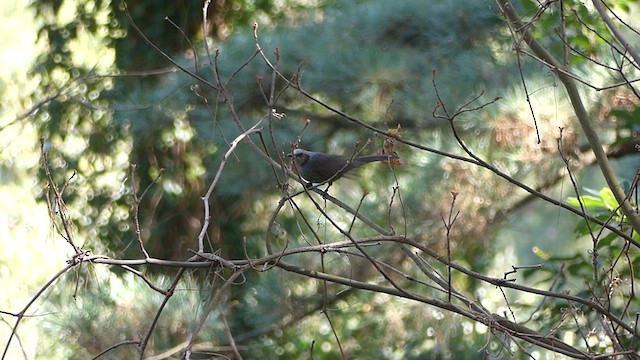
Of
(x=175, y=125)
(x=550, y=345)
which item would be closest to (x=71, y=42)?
(x=175, y=125)

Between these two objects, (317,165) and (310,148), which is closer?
(317,165)

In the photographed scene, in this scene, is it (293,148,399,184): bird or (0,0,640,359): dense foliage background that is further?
(0,0,640,359): dense foliage background

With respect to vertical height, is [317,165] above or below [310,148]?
below

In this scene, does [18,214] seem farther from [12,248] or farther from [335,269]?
[335,269]

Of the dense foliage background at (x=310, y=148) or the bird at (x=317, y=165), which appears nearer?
the bird at (x=317, y=165)

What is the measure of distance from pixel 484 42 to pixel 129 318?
1.38 m

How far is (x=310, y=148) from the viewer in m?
2.95

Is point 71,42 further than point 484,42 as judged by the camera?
Yes

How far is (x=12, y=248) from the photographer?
14.3 ft

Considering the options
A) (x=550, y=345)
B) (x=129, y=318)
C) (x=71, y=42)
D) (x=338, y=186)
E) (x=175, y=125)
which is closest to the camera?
(x=550, y=345)

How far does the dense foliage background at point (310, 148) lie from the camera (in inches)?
95.5

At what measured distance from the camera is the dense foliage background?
7.96 ft

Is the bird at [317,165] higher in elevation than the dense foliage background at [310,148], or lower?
lower

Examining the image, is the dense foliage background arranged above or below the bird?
above
